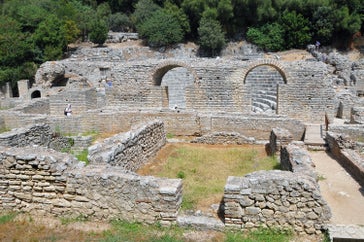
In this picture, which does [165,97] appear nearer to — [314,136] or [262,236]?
[314,136]

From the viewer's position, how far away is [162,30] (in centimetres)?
4044

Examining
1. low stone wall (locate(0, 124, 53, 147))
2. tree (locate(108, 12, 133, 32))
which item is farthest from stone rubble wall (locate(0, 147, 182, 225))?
tree (locate(108, 12, 133, 32))

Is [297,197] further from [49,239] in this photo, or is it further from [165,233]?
Result: [49,239]

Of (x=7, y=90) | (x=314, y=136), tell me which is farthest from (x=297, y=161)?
(x=7, y=90)

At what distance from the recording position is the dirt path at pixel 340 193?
7184mm

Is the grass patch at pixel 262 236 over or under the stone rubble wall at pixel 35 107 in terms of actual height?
under

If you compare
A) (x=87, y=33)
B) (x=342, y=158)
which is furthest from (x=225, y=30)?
(x=342, y=158)

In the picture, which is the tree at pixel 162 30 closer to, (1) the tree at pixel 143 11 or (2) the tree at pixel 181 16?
(2) the tree at pixel 181 16

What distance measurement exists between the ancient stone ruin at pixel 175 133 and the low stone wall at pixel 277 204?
16mm

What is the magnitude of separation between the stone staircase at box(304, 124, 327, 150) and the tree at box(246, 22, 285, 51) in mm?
24984

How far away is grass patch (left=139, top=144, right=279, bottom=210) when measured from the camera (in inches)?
317

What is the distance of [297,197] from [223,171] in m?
3.71

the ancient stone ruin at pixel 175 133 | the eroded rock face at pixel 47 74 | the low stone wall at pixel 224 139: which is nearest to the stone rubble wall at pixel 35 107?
the ancient stone ruin at pixel 175 133

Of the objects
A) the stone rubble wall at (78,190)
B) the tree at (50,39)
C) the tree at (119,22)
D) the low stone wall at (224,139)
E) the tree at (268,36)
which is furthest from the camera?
the tree at (119,22)
